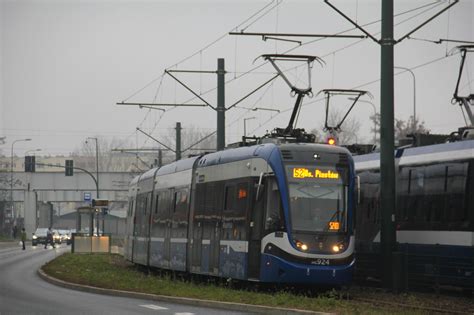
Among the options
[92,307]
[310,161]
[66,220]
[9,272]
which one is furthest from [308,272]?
[66,220]

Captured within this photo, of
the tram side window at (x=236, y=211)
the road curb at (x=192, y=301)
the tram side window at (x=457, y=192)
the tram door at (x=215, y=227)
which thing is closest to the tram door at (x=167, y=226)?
the road curb at (x=192, y=301)

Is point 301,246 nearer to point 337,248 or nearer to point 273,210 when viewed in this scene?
point 337,248

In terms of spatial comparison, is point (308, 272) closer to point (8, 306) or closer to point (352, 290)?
point (352, 290)

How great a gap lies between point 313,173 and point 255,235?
6.39ft

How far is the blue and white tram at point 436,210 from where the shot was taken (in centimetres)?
2277

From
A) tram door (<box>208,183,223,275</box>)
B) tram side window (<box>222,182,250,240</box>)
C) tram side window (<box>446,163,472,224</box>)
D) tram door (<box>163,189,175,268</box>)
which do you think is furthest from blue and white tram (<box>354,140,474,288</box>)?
tram door (<box>163,189,175,268</box>)

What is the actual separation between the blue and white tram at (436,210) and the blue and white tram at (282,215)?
2108 millimetres

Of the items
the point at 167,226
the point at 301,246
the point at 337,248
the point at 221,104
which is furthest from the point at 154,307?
the point at 221,104

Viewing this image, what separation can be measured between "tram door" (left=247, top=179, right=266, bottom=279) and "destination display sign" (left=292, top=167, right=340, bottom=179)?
0.84 metres

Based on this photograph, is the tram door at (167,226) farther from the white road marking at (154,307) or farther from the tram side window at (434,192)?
the white road marking at (154,307)

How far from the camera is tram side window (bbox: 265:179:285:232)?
2281 centimetres

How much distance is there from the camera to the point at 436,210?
24047mm

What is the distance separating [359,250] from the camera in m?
27.9

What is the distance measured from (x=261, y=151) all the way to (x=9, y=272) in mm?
16709
